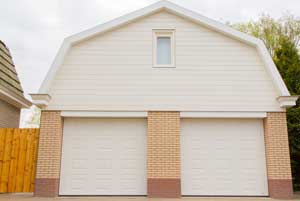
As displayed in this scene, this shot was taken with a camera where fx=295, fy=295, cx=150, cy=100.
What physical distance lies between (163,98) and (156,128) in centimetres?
99

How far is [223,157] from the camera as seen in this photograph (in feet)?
30.8

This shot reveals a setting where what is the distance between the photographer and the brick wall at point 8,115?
11102 mm

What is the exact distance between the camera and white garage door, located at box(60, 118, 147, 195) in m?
9.23

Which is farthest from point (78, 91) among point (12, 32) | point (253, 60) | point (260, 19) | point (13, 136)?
point (260, 19)

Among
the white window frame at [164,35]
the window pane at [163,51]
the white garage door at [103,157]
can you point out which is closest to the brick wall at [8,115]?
the white garage door at [103,157]

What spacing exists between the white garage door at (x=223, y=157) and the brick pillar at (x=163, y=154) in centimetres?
41

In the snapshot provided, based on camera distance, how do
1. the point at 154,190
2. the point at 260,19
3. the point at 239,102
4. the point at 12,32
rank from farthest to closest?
1. the point at 260,19
2. the point at 12,32
3. the point at 239,102
4. the point at 154,190

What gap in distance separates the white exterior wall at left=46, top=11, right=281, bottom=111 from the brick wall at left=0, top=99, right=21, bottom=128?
292 cm

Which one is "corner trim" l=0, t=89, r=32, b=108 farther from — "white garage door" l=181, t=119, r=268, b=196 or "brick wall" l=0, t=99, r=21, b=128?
"white garage door" l=181, t=119, r=268, b=196

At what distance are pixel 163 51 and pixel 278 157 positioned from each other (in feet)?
16.3

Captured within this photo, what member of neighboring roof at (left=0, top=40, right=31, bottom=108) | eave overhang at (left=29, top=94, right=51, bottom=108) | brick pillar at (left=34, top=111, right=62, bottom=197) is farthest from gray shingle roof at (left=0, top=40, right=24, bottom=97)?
brick pillar at (left=34, top=111, right=62, bottom=197)

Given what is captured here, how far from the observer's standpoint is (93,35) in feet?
32.2

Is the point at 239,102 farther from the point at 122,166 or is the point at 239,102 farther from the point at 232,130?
the point at 122,166

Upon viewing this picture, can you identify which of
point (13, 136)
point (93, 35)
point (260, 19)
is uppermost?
point (260, 19)
